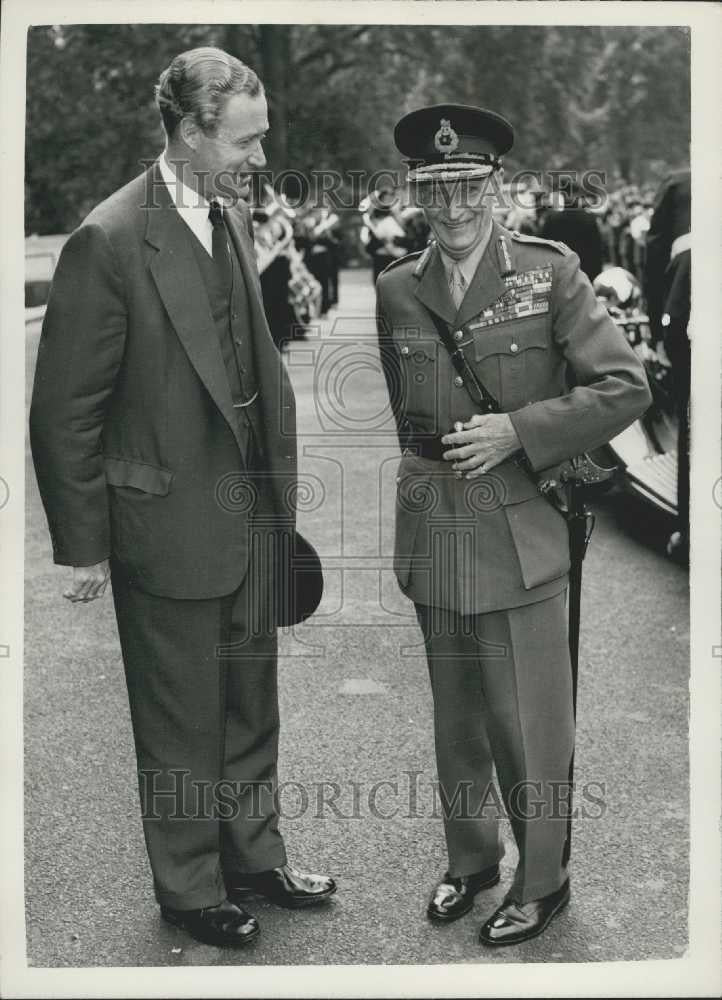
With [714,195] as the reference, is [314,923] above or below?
below

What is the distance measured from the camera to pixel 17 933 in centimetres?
310

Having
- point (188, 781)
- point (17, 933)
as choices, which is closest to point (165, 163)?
point (188, 781)

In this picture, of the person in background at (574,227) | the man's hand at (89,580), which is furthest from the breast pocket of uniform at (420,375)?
the person in background at (574,227)

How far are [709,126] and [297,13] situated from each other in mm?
1008

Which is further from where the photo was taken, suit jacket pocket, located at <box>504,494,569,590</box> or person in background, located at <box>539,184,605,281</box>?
person in background, located at <box>539,184,605,281</box>

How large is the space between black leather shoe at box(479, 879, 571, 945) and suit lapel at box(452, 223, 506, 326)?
1524mm

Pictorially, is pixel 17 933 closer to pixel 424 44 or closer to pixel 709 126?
pixel 709 126

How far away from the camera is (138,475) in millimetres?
3215

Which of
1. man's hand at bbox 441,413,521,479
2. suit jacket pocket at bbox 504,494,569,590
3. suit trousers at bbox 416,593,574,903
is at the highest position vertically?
man's hand at bbox 441,413,521,479

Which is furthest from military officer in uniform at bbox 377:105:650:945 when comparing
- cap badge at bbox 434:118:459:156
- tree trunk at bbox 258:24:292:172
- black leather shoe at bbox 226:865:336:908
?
tree trunk at bbox 258:24:292:172

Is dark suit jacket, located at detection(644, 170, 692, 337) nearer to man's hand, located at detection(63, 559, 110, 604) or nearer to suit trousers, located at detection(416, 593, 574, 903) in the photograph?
suit trousers, located at detection(416, 593, 574, 903)

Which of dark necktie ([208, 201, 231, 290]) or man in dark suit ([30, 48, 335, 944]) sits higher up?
dark necktie ([208, 201, 231, 290])

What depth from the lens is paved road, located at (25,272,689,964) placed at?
3.44 m

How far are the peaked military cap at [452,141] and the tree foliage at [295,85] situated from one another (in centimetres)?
1114
